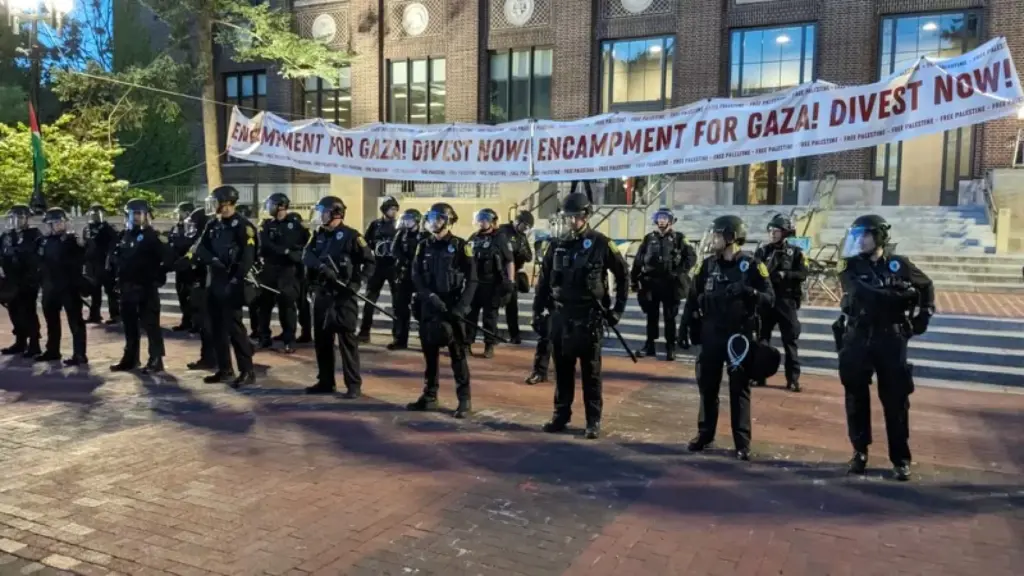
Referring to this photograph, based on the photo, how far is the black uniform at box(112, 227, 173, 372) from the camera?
388 inches

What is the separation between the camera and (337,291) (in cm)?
861

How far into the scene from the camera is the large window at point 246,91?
31.8m

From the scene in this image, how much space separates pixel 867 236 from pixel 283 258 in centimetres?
791

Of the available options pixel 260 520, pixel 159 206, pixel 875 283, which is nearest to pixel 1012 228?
pixel 875 283

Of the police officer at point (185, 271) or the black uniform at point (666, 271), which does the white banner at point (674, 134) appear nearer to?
the black uniform at point (666, 271)

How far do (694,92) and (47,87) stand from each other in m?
30.2

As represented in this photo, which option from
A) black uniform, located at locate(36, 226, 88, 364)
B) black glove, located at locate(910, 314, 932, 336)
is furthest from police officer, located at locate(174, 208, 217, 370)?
black glove, located at locate(910, 314, 932, 336)

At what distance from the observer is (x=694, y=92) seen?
2412cm

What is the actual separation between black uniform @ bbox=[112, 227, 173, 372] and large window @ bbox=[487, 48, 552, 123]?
59.7ft

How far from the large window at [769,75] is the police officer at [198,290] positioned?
16.6m

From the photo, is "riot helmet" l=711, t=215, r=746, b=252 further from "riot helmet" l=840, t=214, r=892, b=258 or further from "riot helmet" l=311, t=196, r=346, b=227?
"riot helmet" l=311, t=196, r=346, b=227

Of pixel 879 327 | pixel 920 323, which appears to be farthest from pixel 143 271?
pixel 920 323

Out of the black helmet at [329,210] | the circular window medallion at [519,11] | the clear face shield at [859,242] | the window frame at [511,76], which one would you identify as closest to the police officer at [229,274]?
the black helmet at [329,210]

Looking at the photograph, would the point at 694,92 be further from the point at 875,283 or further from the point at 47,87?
the point at 47,87
